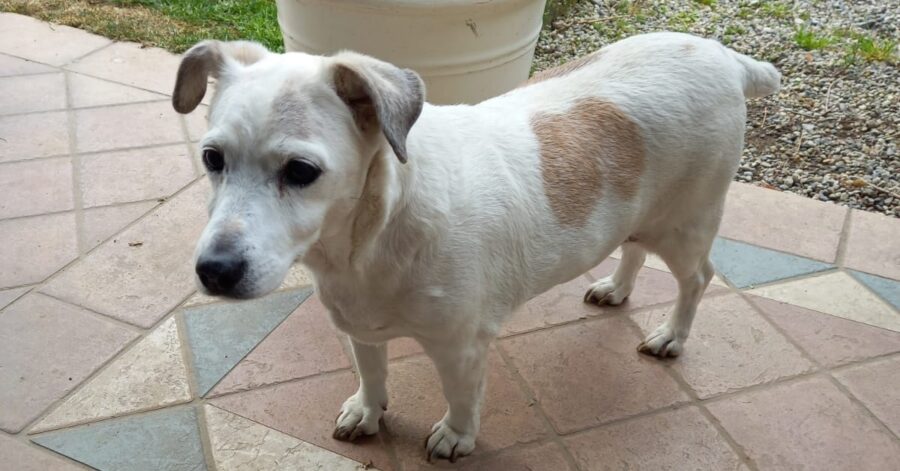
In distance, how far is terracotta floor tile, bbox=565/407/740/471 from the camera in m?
2.40

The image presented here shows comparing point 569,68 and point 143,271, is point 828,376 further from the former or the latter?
→ point 143,271

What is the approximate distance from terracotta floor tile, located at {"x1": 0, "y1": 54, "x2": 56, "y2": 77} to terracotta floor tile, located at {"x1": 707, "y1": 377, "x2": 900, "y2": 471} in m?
4.36

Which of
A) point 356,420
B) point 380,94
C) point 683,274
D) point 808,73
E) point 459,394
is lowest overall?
point 356,420

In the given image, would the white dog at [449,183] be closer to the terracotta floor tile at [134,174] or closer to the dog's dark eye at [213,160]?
the dog's dark eye at [213,160]

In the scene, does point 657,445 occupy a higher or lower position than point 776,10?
lower

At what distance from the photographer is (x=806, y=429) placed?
252 centimetres

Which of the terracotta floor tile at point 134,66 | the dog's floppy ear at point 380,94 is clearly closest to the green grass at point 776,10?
the terracotta floor tile at point 134,66

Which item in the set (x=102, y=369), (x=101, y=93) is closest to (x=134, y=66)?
(x=101, y=93)

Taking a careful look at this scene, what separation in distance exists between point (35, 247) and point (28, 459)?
1220 mm

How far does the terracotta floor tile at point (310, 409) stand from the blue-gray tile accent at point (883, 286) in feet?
7.16

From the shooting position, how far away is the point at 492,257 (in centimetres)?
202

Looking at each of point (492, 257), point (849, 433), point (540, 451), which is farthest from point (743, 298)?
point (492, 257)

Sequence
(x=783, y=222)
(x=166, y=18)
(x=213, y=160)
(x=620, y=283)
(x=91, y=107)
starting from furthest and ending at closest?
1. (x=166, y=18)
2. (x=91, y=107)
3. (x=783, y=222)
4. (x=620, y=283)
5. (x=213, y=160)

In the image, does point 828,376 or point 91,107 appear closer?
point 828,376
